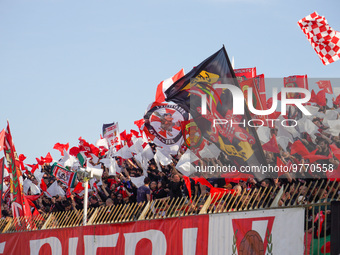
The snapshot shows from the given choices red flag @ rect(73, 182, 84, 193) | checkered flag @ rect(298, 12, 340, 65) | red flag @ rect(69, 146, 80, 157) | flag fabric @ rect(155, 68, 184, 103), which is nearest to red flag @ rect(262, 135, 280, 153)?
checkered flag @ rect(298, 12, 340, 65)

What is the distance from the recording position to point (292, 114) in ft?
56.1

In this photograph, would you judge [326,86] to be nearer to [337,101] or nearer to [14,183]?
[337,101]

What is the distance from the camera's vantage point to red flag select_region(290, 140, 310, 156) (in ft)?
45.9

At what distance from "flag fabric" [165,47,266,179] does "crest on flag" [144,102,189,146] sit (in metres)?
2.00

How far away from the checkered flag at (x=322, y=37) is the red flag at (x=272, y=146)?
11.4 feet

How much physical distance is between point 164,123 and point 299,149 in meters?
→ 5.55

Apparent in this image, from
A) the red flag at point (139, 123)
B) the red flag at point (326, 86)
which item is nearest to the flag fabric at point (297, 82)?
the red flag at point (326, 86)

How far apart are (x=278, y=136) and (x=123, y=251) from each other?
188 inches

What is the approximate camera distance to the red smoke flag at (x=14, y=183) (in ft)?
66.0

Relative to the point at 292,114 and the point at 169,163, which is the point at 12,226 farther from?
the point at 292,114

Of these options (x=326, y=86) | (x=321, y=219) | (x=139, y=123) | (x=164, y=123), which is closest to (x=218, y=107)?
(x=164, y=123)

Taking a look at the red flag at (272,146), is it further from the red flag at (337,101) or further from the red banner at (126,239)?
the red banner at (126,239)

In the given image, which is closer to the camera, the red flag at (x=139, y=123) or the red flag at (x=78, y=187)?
the red flag at (x=78, y=187)

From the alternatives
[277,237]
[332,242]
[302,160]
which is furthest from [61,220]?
[332,242]
